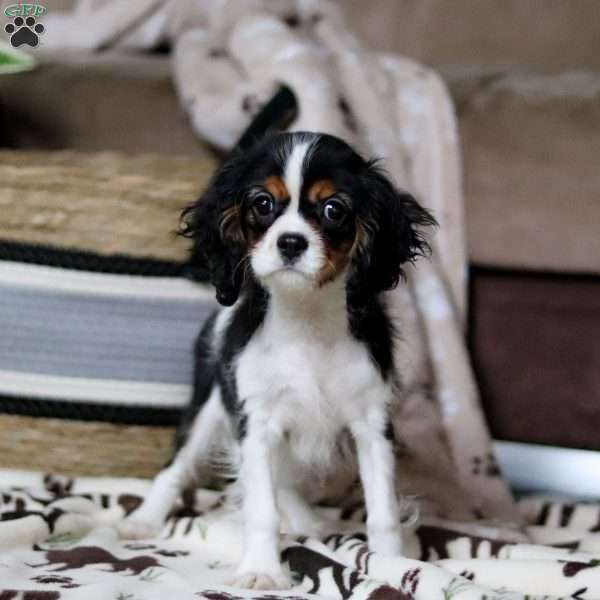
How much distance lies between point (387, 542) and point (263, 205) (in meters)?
0.49

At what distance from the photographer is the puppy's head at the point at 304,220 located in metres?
1.39

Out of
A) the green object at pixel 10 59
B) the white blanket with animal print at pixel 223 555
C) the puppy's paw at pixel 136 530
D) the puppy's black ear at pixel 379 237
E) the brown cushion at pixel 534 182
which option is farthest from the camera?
the brown cushion at pixel 534 182

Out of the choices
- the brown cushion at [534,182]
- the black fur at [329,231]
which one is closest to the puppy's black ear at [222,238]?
the black fur at [329,231]

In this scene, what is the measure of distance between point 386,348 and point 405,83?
2.83 feet

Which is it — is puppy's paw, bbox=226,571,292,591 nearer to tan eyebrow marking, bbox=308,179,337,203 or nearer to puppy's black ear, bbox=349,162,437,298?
puppy's black ear, bbox=349,162,437,298

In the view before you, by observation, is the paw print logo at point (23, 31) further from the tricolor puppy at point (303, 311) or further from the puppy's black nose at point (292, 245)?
the puppy's black nose at point (292, 245)

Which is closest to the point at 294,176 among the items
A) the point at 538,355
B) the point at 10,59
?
the point at 10,59

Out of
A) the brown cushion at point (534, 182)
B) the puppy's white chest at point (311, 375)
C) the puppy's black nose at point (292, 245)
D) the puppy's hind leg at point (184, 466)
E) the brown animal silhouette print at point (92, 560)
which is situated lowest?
the brown animal silhouette print at point (92, 560)

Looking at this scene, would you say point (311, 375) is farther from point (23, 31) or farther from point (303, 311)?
point (23, 31)

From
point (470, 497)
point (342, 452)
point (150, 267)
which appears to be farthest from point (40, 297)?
point (470, 497)

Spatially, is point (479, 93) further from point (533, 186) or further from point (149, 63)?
point (149, 63)

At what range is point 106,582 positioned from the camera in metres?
1.37

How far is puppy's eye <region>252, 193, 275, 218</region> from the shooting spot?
144 cm

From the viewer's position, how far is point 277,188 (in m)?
1.43
